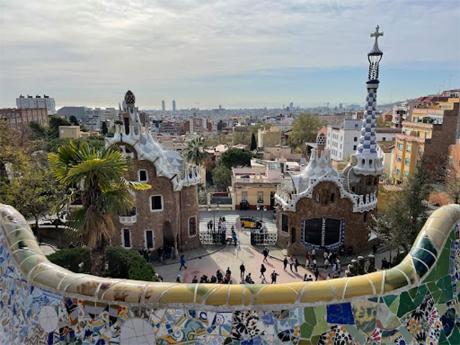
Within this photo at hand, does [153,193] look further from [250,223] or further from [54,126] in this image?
[54,126]

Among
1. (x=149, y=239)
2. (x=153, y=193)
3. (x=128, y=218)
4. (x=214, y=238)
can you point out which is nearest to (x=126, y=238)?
(x=149, y=239)

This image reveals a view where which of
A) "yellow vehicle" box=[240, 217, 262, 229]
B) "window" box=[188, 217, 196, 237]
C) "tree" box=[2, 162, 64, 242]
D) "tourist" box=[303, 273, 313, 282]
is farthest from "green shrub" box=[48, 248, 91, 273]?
"yellow vehicle" box=[240, 217, 262, 229]

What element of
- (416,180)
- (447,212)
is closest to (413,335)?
(447,212)

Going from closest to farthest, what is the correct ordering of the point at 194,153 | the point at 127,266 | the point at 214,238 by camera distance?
the point at 127,266, the point at 214,238, the point at 194,153

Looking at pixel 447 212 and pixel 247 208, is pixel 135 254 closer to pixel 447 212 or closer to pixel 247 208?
pixel 447 212

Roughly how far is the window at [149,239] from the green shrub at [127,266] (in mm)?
4462

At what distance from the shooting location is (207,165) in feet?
190

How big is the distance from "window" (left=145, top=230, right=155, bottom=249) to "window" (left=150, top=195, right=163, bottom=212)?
1371mm

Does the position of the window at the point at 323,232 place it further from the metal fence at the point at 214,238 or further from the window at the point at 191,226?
the window at the point at 191,226

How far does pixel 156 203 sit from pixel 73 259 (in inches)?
235

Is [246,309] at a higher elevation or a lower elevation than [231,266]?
higher

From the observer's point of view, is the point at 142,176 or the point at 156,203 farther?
the point at 156,203

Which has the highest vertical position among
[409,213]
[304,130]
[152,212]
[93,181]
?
[93,181]

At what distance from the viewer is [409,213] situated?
19.7 m
